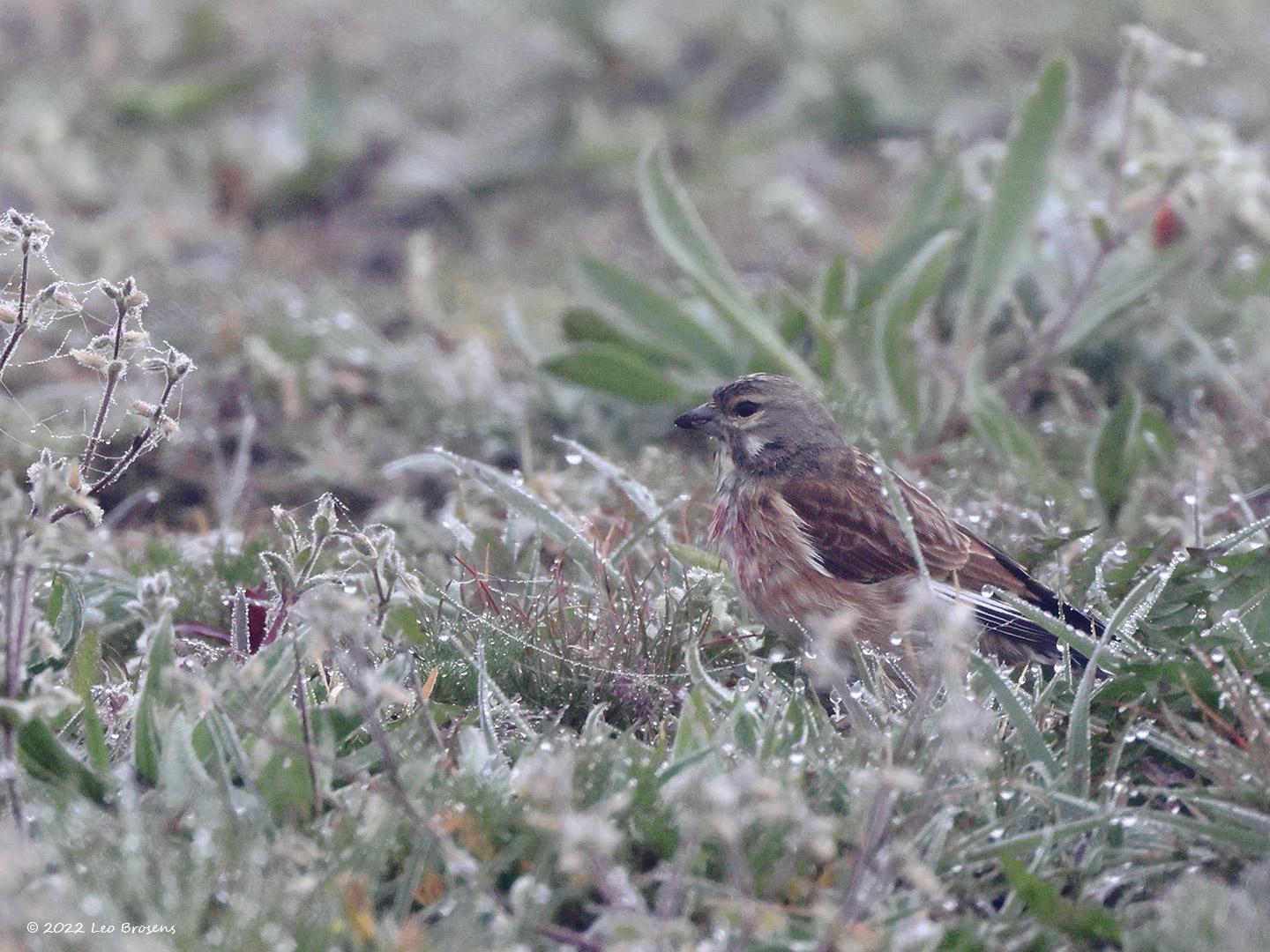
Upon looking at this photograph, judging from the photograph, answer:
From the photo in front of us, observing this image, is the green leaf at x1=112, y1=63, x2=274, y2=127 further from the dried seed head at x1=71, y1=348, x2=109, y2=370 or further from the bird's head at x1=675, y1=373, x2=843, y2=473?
the dried seed head at x1=71, y1=348, x2=109, y2=370

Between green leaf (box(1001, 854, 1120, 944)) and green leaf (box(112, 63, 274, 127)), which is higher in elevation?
green leaf (box(112, 63, 274, 127))

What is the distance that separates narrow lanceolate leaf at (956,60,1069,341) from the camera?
516cm

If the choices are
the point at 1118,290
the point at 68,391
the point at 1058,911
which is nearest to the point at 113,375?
the point at 1058,911

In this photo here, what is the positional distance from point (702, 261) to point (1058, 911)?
326cm

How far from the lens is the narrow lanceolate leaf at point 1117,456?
14.5 ft

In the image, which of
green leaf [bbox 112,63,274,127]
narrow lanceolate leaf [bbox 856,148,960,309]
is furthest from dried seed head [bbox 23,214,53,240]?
green leaf [bbox 112,63,274,127]

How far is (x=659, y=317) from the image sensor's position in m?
5.38

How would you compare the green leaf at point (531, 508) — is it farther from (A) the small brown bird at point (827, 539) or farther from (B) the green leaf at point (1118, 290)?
(B) the green leaf at point (1118, 290)

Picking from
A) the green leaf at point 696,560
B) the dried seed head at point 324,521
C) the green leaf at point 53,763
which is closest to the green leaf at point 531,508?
the green leaf at point 696,560

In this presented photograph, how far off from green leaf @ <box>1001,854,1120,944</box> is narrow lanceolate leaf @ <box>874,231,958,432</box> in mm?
2722

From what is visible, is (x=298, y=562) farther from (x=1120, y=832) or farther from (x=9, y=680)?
(x=1120, y=832)

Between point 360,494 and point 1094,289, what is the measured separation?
278cm

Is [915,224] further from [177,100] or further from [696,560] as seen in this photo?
[177,100]

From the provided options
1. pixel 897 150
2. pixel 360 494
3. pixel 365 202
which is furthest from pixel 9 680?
pixel 365 202
